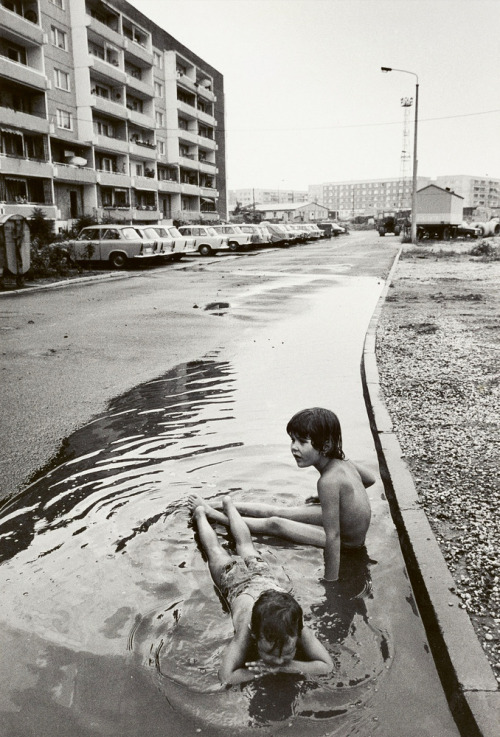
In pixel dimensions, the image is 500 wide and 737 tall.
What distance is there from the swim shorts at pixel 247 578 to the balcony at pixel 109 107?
44.9 metres

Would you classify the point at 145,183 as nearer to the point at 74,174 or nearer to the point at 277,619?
the point at 74,174

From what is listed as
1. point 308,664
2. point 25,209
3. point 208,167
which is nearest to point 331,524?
point 308,664

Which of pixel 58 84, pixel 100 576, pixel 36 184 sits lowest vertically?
pixel 100 576

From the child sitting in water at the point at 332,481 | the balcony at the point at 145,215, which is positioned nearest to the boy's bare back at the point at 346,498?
the child sitting in water at the point at 332,481

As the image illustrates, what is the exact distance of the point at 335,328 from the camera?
37.8 feet

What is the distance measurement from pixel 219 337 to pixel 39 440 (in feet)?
17.8

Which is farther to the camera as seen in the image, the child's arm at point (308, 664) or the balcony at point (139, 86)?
the balcony at point (139, 86)

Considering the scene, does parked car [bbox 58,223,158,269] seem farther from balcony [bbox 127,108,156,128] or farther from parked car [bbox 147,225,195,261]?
balcony [bbox 127,108,156,128]

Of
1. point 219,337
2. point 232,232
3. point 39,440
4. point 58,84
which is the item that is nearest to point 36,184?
point 58,84

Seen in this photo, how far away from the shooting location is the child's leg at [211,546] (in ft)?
11.4

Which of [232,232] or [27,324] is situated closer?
[27,324]

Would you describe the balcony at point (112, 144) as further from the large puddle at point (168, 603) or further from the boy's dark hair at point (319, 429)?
the boy's dark hair at point (319, 429)

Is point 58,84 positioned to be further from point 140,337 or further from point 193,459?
point 193,459

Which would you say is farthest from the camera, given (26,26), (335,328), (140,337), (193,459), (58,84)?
(58,84)
